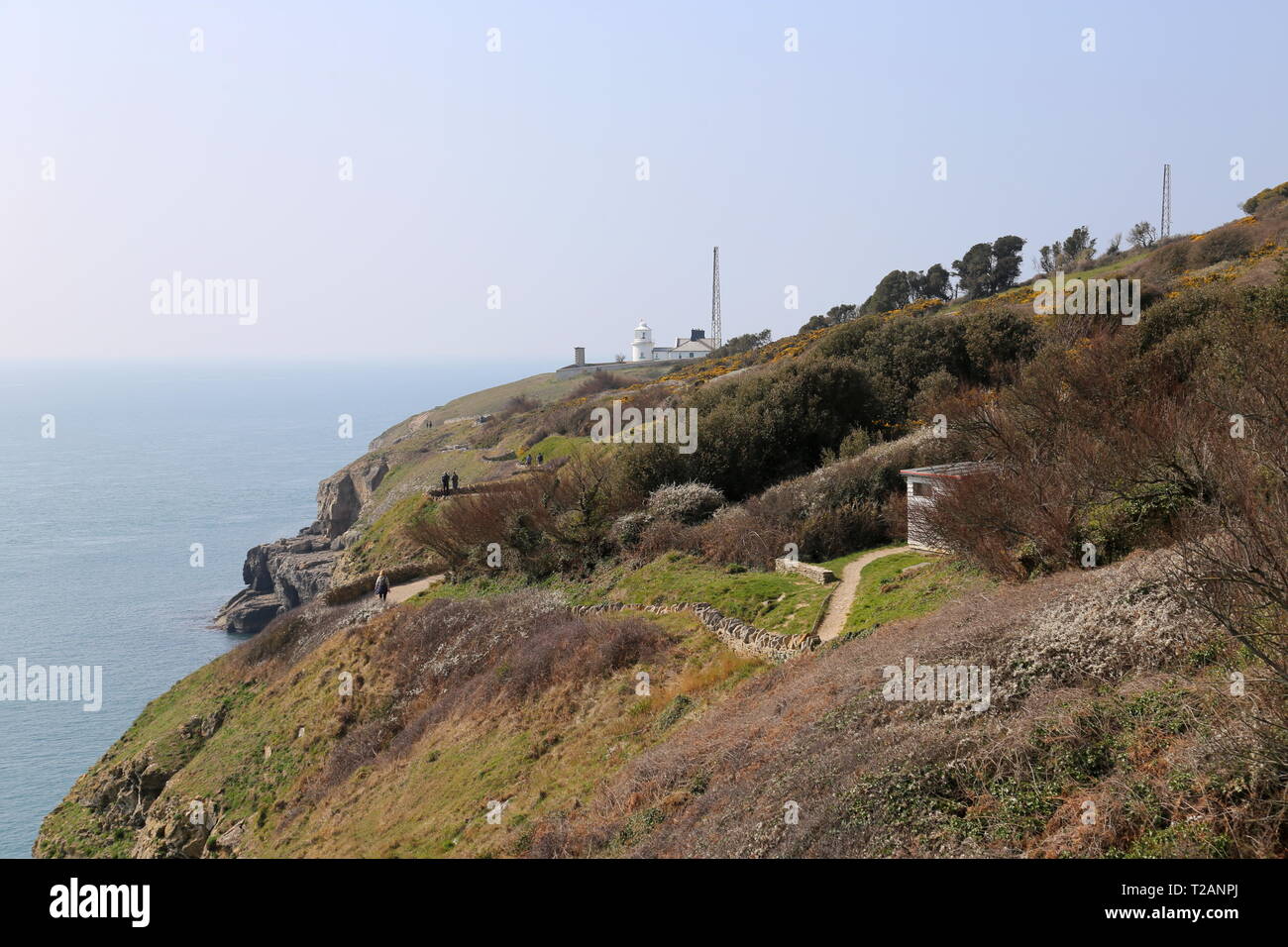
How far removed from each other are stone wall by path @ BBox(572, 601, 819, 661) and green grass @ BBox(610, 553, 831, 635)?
0.29 meters

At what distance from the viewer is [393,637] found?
26469mm

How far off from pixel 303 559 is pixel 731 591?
46.8 meters

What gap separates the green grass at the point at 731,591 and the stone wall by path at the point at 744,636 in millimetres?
287

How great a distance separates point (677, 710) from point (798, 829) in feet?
22.5

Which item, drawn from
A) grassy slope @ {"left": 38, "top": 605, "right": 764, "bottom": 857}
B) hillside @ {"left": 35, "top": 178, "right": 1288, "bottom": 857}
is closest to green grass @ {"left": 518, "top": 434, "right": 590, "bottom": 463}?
hillside @ {"left": 35, "top": 178, "right": 1288, "bottom": 857}

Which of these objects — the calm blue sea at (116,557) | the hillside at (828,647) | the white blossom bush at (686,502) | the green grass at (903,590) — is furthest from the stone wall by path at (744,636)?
the calm blue sea at (116,557)

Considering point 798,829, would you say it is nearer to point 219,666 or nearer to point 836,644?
point 836,644

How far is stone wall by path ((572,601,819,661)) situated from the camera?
16188 mm

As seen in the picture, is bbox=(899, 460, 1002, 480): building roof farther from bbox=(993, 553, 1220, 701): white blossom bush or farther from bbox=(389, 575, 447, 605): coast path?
bbox=(389, 575, 447, 605): coast path

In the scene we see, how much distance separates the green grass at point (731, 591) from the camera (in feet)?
59.5

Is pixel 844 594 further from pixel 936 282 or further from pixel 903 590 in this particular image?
pixel 936 282

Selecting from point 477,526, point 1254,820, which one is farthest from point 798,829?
point 477,526

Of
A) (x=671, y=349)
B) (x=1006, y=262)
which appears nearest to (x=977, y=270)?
(x=1006, y=262)

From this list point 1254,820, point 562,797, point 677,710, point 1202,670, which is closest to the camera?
point 1254,820
